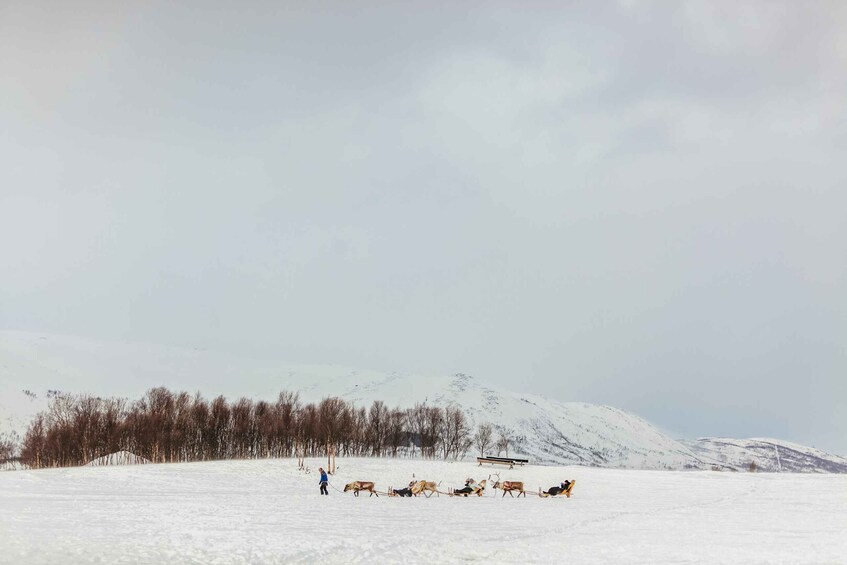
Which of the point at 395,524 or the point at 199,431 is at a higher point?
the point at 199,431

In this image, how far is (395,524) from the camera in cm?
2545

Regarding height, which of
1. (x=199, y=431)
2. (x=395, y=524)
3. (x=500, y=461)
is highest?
(x=199, y=431)

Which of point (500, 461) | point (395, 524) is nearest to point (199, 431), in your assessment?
point (500, 461)

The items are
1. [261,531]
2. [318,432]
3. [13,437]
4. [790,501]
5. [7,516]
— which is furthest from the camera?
[13,437]

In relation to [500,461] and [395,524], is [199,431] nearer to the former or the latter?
[500,461]

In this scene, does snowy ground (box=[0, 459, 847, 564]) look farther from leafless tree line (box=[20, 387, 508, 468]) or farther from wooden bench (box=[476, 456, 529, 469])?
leafless tree line (box=[20, 387, 508, 468])

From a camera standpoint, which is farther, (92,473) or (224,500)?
(92,473)

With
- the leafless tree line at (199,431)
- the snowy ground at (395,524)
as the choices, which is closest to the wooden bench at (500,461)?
the leafless tree line at (199,431)

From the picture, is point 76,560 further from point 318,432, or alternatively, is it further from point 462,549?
point 318,432

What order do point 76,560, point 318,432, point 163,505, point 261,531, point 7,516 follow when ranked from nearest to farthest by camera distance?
point 76,560, point 261,531, point 7,516, point 163,505, point 318,432

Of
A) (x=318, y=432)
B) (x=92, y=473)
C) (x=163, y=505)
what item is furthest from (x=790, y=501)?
(x=318, y=432)

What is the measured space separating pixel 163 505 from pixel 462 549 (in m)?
16.9

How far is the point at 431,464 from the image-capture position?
69125 millimetres

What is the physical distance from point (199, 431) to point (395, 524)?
7601 centimetres
